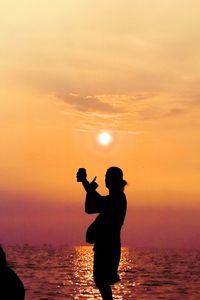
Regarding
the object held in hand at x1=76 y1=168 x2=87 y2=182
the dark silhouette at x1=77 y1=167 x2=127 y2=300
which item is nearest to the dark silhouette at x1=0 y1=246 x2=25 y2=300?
the dark silhouette at x1=77 y1=167 x2=127 y2=300

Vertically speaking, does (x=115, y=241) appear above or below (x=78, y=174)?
below

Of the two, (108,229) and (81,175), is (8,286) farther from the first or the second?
(81,175)

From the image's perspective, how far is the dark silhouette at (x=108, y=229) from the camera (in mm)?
10094

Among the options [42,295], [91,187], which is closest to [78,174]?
[91,187]

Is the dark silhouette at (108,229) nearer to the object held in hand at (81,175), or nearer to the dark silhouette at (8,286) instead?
the object held in hand at (81,175)

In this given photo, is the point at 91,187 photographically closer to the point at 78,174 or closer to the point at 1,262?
the point at 78,174

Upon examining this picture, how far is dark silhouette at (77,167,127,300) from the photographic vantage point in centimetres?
1009

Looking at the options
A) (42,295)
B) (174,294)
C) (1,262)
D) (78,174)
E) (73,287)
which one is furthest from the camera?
(73,287)

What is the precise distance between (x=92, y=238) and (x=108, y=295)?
3.09ft

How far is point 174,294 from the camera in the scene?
56.7 metres

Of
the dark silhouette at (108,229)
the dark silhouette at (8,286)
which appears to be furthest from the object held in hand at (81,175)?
the dark silhouette at (8,286)

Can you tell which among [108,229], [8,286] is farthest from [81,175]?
[8,286]

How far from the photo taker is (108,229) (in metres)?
10.2

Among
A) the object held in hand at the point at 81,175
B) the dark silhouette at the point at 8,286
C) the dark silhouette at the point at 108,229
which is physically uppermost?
the object held in hand at the point at 81,175
